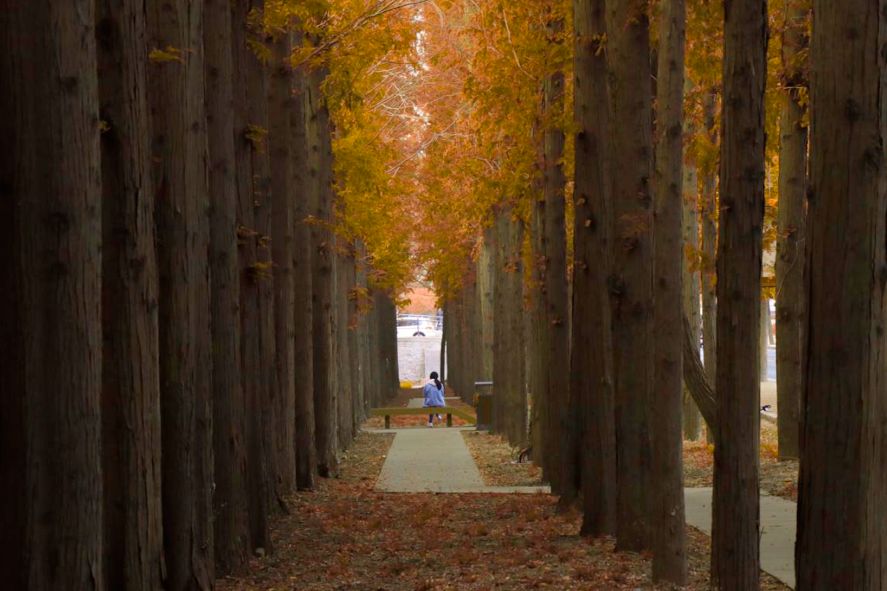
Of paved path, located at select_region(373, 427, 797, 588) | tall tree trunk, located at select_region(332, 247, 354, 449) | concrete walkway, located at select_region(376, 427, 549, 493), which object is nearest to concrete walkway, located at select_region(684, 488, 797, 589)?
paved path, located at select_region(373, 427, 797, 588)

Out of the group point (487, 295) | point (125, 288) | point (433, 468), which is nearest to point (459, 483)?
point (433, 468)

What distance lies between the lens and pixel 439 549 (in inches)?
585

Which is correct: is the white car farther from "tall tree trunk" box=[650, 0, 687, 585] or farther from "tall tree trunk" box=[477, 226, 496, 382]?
"tall tree trunk" box=[650, 0, 687, 585]

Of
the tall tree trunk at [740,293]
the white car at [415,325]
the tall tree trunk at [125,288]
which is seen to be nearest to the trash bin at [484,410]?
the tall tree trunk at [740,293]

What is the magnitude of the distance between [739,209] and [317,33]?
11613 millimetres

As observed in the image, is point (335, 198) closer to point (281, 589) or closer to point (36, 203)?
point (281, 589)

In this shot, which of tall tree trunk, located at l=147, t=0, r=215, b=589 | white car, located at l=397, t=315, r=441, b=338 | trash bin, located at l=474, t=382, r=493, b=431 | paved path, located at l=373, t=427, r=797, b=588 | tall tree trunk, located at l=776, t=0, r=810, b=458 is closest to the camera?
tall tree trunk, located at l=147, t=0, r=215, b=589

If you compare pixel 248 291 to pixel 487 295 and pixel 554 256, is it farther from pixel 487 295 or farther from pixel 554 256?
pixel 487 295

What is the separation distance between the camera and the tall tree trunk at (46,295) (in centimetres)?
746

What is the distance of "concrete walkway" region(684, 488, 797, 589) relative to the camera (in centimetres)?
1275

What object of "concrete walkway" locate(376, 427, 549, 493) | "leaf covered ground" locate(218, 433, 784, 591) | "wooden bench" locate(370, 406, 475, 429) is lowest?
"concrete walkway" locate(376, 427, 549, 493)

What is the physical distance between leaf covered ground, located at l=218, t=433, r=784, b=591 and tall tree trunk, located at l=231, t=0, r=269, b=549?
1.91 ft

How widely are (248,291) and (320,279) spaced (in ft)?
29.5

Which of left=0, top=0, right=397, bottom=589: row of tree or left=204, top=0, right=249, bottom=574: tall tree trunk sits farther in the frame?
left=204, top=0, right=249, bottom=574: tall tree trunk
